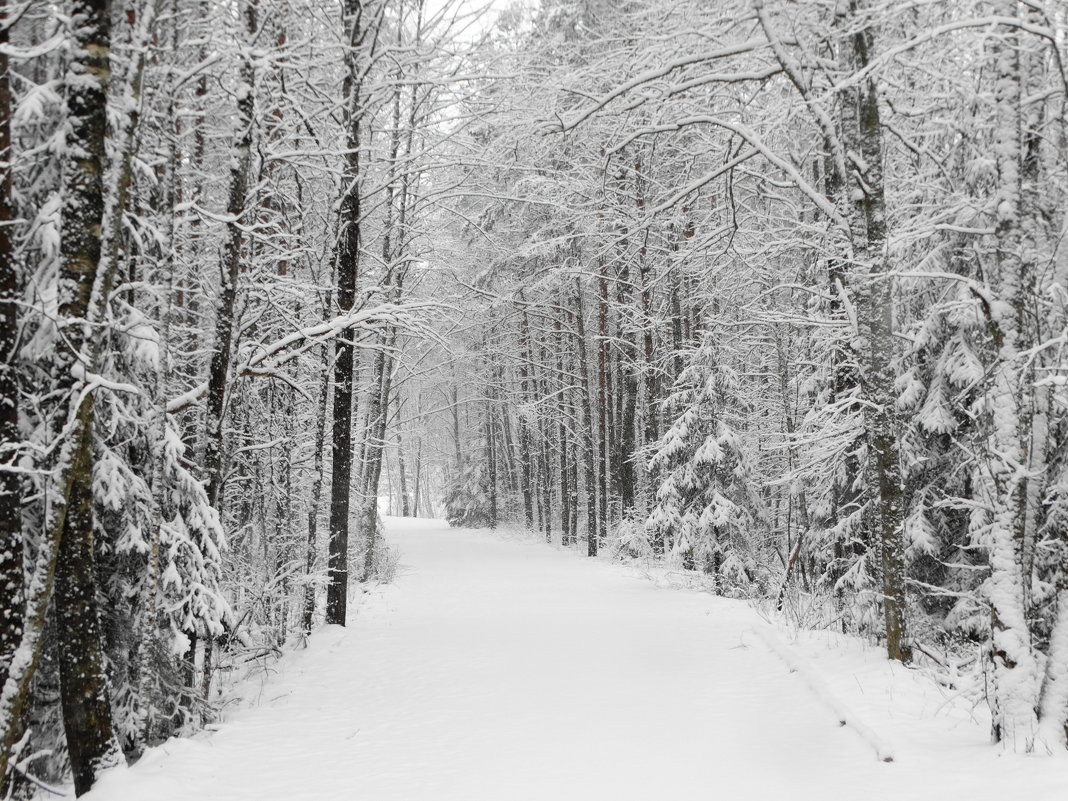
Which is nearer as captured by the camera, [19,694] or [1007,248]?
[19,694]

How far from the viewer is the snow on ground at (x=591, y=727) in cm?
457

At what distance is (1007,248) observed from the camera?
471cm

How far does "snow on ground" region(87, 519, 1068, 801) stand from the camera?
457 cm

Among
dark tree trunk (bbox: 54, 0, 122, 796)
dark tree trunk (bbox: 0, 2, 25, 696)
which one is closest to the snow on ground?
dark tree trunk (bbox: 54, 0, 122, 796)

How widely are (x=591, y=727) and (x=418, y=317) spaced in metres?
5.44

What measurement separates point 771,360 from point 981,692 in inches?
639

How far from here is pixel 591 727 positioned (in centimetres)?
592

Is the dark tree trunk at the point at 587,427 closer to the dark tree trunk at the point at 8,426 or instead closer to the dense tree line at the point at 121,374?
the dense tree line at the point at 121,374

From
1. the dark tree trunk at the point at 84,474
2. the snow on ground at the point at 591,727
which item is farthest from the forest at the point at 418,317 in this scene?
the snow on ground at the point at 591,727

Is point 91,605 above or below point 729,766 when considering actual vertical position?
above

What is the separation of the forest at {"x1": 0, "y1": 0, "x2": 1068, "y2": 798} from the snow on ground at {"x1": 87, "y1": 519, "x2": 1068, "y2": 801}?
44cm

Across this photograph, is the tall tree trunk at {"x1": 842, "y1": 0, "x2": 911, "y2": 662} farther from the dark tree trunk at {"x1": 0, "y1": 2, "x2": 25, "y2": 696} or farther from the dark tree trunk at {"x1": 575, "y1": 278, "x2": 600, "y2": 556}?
the dark tree trunk at {"x1": 575, "y1": 278, "x2": 600, "y2": 556}

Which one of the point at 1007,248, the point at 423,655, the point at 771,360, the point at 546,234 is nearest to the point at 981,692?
the point at 1007,248

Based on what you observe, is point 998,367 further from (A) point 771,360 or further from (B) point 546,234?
(B) point 546,234
